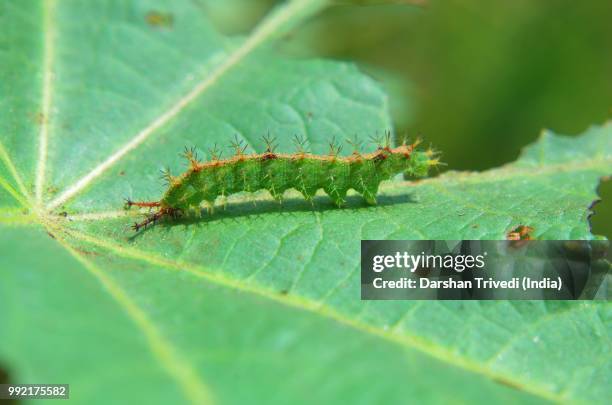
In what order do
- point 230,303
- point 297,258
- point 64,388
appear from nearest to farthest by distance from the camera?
point 64,388 → point 230,303 → point 297,258

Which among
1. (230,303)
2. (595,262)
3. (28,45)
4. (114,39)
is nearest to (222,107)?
(114,39)

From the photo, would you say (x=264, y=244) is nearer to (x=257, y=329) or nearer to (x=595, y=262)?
(x=257, y=329)

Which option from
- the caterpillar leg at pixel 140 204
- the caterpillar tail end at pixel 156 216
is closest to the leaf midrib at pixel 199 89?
the caterpillar leg at pixel 140 204

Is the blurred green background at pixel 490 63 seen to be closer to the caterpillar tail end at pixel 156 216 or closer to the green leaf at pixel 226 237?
the green leaf at pixel 226 237
